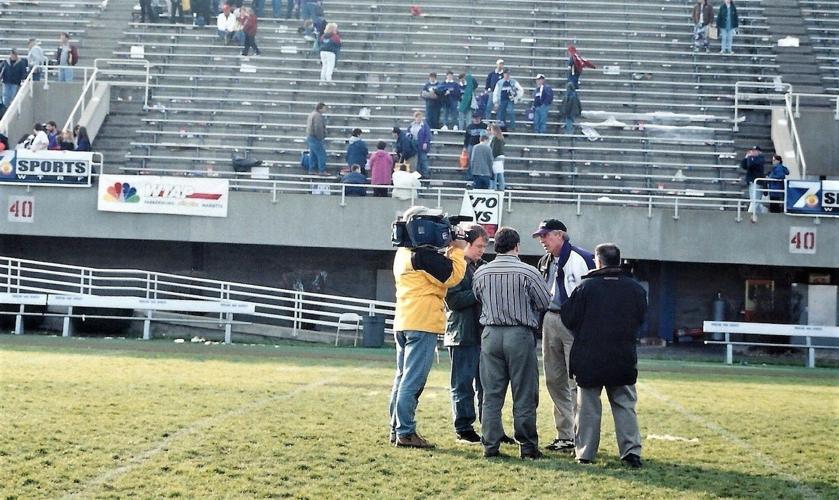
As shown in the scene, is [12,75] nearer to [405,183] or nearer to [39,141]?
[39,141]

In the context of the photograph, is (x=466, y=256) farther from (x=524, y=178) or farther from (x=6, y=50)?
(x=6, y=50)

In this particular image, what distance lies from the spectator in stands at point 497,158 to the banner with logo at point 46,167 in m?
8.61

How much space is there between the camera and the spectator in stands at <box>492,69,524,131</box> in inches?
1267

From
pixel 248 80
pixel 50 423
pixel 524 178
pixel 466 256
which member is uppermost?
pixel 248 80

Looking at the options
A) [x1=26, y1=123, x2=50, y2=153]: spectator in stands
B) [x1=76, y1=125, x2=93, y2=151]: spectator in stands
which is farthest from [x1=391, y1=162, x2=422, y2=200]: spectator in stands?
[x1=26, y1=123, x2=50, y2=153]: spectator in stands

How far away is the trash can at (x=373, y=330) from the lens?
24844mm

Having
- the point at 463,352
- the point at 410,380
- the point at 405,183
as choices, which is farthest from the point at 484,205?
the point at 410,380

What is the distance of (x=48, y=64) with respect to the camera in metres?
35.5

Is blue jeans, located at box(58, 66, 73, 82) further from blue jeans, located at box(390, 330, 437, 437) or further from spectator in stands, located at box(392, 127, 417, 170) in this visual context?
blue jeans, located at box(390, 330, 437, 437)

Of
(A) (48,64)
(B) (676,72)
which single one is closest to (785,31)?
(B) (676,72)

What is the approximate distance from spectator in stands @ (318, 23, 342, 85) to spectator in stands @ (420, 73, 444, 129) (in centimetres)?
312

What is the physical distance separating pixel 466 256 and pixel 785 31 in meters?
28.4

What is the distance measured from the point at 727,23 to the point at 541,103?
6.84 metres

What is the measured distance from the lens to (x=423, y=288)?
10.8m
